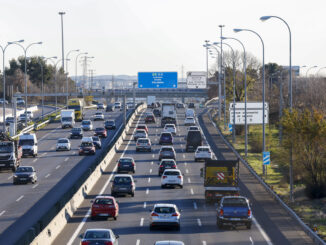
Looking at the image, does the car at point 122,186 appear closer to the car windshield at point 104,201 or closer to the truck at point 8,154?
the car windshield at point 104,201

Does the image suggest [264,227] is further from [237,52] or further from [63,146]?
[237,52]

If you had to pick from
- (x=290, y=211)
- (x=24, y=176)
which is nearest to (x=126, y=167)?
(x=24, y=176)

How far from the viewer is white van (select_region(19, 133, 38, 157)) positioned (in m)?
68.7

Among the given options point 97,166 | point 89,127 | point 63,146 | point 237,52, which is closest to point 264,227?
point 97,166

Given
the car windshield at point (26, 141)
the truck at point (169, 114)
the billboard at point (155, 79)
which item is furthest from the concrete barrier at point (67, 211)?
the truck at point (169, 114)

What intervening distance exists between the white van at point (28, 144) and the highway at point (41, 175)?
58 cm

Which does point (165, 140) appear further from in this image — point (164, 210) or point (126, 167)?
point (164, 210)

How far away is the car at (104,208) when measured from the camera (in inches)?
1380

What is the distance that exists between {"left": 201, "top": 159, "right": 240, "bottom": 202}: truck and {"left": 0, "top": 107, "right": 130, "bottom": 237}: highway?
405 inches

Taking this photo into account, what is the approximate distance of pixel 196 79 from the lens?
105 metres

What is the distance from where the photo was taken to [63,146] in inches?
2943

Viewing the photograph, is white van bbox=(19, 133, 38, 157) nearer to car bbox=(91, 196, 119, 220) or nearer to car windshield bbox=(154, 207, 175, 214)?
car bbox=(91, 196, 119, 220)

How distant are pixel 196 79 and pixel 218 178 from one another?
210ft

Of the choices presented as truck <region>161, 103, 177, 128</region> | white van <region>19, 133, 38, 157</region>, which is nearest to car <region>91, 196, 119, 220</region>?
white van <region>19, 133, 38, 157</region>
